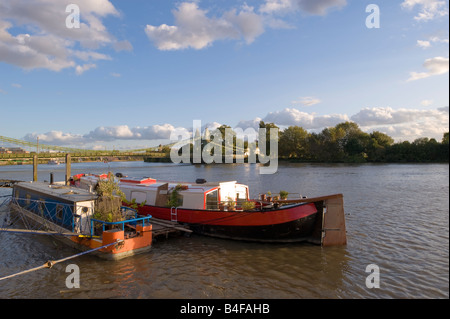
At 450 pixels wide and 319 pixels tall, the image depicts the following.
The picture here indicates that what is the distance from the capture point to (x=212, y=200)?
18484 millimetres

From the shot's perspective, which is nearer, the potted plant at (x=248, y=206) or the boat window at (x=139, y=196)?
the potted plant at (x=248, y=206)

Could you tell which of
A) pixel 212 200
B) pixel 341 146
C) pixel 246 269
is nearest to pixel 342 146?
pixel 341 146

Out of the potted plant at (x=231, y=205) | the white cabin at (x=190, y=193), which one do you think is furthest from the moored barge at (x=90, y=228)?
the potted plant at (x=231, y=205)

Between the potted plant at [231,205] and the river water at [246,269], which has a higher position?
the potted plant at [231,205]

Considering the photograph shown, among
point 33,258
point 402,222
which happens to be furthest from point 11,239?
point 402,222

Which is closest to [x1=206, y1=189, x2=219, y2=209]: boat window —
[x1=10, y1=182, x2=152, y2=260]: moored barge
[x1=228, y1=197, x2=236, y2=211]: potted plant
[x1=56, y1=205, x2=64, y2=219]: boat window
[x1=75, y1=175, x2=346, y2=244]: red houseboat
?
[x1=75, y1=175, x2=346, y2=244]: red houseboat

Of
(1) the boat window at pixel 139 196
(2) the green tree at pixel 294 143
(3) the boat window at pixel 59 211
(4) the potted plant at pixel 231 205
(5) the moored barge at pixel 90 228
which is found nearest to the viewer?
(5) the moored barge at pixel 90 228

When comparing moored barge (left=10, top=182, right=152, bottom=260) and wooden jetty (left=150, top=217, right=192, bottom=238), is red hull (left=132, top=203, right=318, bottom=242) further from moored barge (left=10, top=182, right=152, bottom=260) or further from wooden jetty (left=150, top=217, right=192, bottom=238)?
moored barge (left=10, top=182, right=152, bottom=260)

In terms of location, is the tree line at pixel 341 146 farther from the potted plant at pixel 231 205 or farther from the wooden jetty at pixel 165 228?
the wooden jetty at pixel 165 228

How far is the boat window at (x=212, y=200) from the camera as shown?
18.5 m

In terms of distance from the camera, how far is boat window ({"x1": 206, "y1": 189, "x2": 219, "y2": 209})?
18.5 metres

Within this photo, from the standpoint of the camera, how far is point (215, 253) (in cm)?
1540

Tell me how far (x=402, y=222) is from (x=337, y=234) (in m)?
8.66

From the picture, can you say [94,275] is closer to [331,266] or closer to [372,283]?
[331,266]
